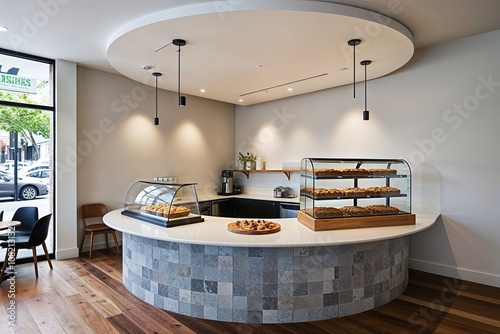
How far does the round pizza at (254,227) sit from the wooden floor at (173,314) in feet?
2.63

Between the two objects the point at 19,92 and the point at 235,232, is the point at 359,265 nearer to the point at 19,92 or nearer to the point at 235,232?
the point at 235,232

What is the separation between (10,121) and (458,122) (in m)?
5.86

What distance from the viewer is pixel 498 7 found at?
2902 mm

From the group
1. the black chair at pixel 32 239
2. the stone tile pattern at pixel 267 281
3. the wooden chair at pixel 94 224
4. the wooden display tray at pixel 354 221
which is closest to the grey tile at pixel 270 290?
the stone tile pattern at pixel 267 281

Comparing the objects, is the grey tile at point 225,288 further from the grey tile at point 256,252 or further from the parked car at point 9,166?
the parked car at point 9,166

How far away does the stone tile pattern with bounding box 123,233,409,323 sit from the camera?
8.63 feet

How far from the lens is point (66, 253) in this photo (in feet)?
14.5

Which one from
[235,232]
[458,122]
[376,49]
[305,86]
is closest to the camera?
[235,232]

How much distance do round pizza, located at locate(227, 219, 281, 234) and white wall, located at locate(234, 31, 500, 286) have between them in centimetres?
235

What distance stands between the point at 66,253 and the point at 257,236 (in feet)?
11.0

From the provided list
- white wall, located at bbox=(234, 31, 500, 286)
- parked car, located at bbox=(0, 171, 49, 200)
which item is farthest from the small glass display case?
white wall, located at bbox=(234, 31, 500, 286)

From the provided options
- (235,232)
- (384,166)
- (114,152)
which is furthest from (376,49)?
(114,152)

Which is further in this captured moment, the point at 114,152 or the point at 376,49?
the point at 114,152

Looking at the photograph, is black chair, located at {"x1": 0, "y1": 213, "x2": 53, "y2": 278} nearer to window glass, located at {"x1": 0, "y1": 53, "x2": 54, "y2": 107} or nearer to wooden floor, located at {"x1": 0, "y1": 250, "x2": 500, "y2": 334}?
wooden floor, located at {"x1": 0, "y1": 250, "x2": 500, "y2": 334}
